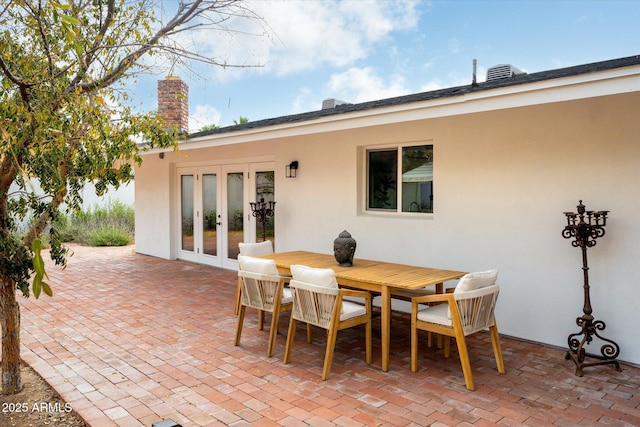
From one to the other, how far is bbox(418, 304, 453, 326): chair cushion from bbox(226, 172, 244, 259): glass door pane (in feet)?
17.1

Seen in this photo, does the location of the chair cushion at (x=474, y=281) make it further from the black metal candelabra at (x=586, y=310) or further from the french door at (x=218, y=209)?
the french door at (x=218, y=209)

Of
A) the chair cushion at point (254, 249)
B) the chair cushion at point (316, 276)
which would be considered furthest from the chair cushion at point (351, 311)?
the chair cushion at point (254, 249)

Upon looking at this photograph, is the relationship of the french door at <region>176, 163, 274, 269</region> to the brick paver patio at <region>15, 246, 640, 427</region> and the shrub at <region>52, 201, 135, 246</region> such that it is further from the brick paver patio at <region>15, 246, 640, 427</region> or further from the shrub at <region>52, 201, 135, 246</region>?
the shrub at <region>52, 201, 135, 246</region>

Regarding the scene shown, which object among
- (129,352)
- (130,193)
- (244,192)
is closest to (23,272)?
(129,352)

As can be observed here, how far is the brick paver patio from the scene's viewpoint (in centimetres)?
318

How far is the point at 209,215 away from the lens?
945 centimetres

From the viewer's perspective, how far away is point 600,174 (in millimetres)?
4305

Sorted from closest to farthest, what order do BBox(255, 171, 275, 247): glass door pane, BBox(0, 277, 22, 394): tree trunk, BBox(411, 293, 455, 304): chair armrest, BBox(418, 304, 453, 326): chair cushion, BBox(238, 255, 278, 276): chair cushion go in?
BBox(0, 277, 22, 394): tree trunk → BBox(411, 293, 455, 304): chair armrest → BBox(418, 304, 453, 326): chair cushion → BBox(238, 255, 278, 276): chair cushion → BBox(255, 171, 275, 247): glass door pane

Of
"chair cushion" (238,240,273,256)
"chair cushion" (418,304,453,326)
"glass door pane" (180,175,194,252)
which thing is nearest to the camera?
"chair cushion" (418,304,453,326)

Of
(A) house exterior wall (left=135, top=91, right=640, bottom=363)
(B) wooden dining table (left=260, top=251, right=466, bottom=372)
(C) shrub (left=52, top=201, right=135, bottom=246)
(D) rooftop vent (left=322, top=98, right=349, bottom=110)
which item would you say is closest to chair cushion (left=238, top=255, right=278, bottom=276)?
(B) wooden dining table (left=260, top=251, right=466, bottom=372)

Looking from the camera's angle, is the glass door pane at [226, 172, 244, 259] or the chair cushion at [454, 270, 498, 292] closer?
the chair cushion at [454, 270, 498, 292]

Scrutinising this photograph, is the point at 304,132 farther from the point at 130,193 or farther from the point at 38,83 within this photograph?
the point at 130,193

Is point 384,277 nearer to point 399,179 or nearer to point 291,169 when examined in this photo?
point 399,179

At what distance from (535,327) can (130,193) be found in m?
15.4
